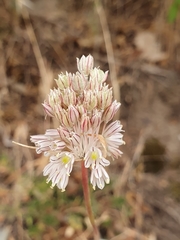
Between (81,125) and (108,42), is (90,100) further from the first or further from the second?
(108,42)

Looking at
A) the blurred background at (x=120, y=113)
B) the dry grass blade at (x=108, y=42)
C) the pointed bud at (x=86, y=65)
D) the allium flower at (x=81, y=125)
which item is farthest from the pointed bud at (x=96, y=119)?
the dry grass blade at (x=108, y=42)

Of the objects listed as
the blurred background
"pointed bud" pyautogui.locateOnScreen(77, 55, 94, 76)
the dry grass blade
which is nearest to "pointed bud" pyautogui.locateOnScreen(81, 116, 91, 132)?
"pointed bud" pyautogui.locateOnScreen(77, 55, 94, 76)

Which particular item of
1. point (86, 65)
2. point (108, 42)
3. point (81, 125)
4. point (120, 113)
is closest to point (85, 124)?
point (81, 125)

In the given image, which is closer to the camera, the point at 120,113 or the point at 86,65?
the point at 86,65

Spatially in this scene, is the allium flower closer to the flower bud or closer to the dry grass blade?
the flower bud

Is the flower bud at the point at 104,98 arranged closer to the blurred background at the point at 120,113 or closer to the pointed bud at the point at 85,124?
the pointed bud at the point at 85,124

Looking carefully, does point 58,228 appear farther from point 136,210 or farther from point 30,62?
point 30,62
